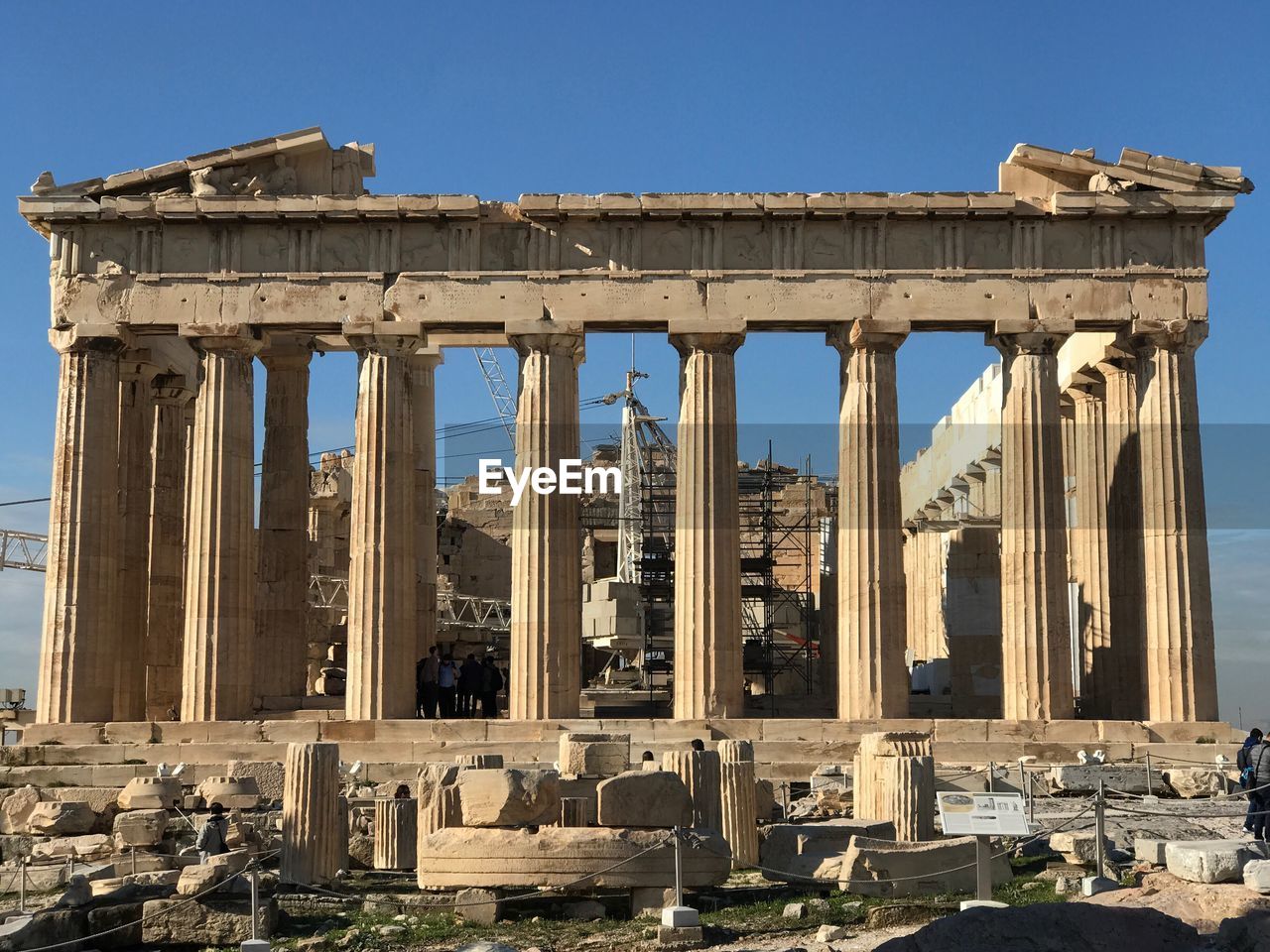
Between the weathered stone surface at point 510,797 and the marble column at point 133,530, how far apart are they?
16482 mm

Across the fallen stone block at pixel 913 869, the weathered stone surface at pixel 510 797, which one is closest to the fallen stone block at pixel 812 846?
the fallen stone block at pixel 913 869

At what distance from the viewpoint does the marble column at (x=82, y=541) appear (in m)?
33.7

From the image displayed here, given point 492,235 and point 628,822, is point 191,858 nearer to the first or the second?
point 628,822

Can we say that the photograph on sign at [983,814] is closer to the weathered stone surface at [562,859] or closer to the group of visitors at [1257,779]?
the weathered stone surface at [562,859]

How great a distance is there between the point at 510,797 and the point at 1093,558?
19894 mm

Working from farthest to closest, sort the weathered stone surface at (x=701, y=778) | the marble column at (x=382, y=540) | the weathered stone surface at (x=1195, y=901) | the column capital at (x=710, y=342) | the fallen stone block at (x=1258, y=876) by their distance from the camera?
the column capital at (x=710, y=342)
the marble column at (x=382, y=540)
the weathered stone surface at (x=701, y=778)
the fallen stone block at (x=1258, y=876)
the weathered stone surface at (x=1195, y=901)

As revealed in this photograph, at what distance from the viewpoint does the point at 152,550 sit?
1518 inches

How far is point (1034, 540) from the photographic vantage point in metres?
33.5

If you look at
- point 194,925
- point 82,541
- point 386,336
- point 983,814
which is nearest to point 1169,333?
point 386,336

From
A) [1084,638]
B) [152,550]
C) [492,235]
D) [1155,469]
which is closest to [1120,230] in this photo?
[1155,469]

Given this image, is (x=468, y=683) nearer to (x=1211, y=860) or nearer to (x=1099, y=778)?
(x=1099, y=778)

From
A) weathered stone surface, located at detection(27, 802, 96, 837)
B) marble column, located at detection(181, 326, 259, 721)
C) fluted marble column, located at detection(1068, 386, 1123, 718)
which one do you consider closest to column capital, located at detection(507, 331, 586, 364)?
marble column, located at detection(181, 326, 259, 721)

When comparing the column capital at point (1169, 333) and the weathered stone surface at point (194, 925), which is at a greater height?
the column capital at point (1169, 333)

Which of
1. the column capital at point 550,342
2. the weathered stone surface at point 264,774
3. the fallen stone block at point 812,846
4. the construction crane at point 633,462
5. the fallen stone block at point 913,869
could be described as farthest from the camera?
the construction crane at point 633,462
